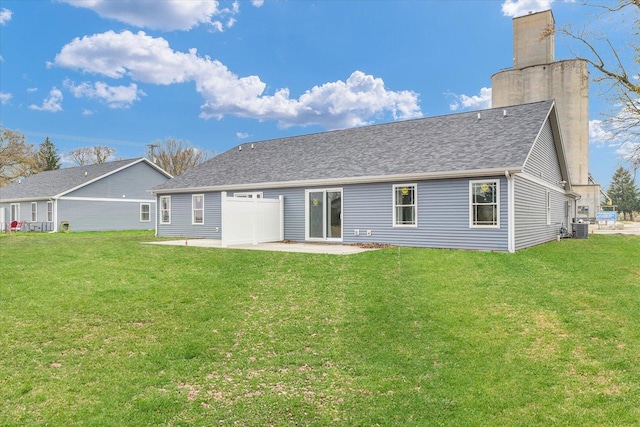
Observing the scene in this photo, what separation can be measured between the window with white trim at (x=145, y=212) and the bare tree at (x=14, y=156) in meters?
19.7

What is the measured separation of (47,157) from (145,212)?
77.4 feet

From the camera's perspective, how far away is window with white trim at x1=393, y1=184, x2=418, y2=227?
14.2m

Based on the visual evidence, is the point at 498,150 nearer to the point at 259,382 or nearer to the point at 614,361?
the point at 614,361

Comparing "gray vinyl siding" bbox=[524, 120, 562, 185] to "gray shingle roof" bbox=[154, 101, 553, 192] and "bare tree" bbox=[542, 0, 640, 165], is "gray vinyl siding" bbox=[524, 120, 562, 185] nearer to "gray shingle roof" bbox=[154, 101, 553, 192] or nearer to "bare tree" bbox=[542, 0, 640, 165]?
"gray shingle roof" bbox=[154, 101, 553, 192]

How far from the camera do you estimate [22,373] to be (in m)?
4.48

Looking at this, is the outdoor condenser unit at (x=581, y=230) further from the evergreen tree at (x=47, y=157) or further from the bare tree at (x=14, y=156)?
the evergreen tree at (x=47, y=157)

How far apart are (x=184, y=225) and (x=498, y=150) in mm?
14206

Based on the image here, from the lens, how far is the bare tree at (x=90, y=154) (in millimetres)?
50844

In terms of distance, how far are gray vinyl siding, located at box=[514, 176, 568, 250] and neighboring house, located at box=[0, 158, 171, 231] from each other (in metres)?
22.3

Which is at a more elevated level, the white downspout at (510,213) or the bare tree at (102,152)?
the bare tree at (102,152)

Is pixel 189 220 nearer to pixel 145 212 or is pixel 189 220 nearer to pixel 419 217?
pixel 419 217

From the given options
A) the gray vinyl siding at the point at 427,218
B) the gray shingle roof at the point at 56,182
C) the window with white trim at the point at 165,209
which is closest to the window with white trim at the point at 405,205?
the gray vinyl siding at the point at 427,218

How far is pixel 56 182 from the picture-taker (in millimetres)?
31656

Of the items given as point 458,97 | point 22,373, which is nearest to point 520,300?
point 22,373
